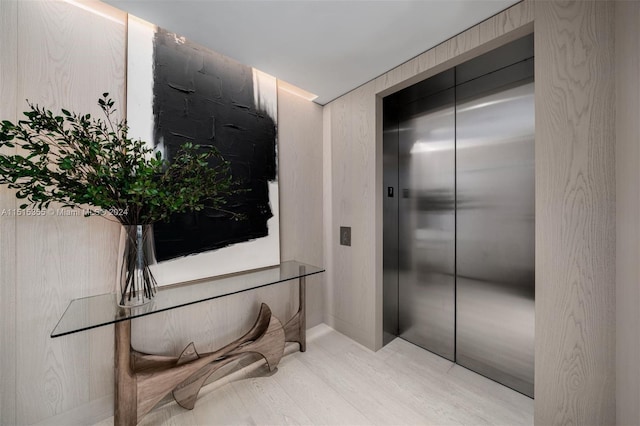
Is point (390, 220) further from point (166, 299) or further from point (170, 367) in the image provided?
point (170, 367)

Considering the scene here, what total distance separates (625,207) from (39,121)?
8.32 feet

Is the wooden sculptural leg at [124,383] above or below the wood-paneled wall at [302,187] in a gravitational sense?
below

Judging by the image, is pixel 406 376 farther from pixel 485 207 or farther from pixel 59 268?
pixel 59 268

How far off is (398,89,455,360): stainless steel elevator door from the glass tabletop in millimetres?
976

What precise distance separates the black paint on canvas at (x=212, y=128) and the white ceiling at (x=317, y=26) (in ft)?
0.58

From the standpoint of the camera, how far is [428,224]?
6.97 feet

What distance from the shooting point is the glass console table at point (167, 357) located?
47.3 inches

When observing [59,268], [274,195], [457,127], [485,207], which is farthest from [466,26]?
[59,268]

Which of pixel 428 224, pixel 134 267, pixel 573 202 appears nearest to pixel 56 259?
pixel 134 267

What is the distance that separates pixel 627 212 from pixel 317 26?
1.79m

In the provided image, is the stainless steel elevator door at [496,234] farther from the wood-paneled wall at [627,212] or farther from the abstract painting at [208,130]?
the abstract painting at [208,130]

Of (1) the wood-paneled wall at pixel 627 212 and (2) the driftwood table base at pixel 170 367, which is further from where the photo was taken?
(2) the driftwood table base at pixel 170 367

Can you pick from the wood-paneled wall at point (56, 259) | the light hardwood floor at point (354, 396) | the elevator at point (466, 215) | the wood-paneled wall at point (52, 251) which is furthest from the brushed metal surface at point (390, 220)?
the wood-paneled wall at point (52, 251)

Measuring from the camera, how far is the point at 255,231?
6.54 ft
